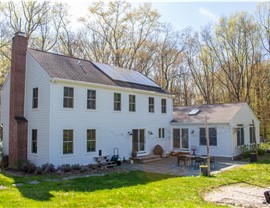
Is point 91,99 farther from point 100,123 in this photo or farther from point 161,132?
point 161,132

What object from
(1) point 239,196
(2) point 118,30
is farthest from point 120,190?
(2) point 118,30

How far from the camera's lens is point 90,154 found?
15.1 metres

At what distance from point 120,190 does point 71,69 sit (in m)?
9.48

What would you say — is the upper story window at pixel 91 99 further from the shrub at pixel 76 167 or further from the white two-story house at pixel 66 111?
the shrub at pixel 76 167

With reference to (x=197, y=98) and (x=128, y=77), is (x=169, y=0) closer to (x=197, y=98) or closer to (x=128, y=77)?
(x=128, y=77)

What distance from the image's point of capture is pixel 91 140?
1530 centimetres

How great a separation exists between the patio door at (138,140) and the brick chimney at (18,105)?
7.20 metres

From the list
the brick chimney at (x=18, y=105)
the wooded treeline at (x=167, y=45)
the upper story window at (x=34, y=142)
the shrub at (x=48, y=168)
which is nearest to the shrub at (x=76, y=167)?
the shrub at (x=48, y=168)

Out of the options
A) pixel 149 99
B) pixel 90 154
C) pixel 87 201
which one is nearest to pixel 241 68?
pixel 149 99

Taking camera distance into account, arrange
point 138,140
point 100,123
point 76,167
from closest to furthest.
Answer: point 76,167 → point 100,123 → point 138,140

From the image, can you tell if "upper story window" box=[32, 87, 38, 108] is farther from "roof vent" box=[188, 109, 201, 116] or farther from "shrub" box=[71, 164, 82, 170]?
"roof vent" box=[188, 109, 201, 116]

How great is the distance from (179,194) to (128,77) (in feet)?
42.5

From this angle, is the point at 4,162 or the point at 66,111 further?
the point at 4,162

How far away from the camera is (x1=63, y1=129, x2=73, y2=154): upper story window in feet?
45.7
